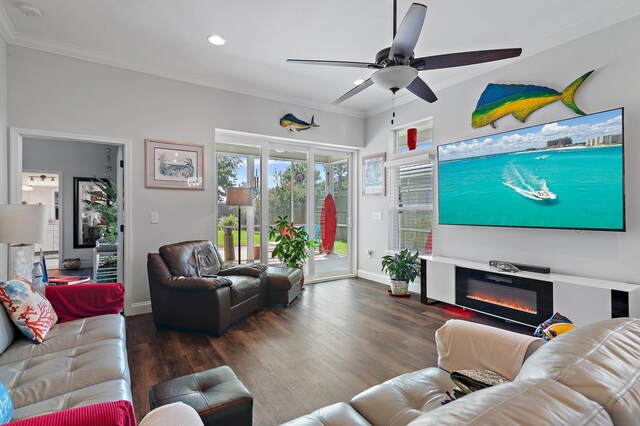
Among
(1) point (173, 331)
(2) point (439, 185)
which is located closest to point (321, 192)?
(2) point (439, 185)

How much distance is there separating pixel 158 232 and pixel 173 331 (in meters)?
1.27

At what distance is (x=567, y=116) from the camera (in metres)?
3.21

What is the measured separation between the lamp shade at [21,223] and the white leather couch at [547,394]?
2572 mm

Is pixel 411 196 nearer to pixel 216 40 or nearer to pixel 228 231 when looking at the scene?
pixel 228 231

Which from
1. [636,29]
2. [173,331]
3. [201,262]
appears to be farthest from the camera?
[201,262]

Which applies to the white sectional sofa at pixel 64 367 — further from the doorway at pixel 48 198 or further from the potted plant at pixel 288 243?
the doorway at pixel 48 198

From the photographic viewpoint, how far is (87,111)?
3.59 meters

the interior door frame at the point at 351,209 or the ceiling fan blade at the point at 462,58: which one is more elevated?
the ceiling fan blade at the point at 462,58

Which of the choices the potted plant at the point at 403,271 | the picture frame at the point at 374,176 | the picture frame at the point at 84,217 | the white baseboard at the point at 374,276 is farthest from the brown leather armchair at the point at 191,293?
the picture frame at the point at 84,217

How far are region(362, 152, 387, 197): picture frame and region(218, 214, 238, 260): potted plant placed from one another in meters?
2.32

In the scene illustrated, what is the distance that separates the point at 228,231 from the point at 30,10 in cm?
312

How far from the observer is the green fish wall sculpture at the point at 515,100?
10.5 ft

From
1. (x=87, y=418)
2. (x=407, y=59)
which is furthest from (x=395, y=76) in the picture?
(x=87, y=418)

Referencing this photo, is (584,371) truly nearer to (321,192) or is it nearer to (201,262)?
(201,262)
